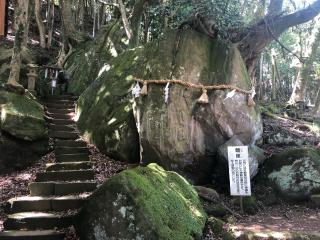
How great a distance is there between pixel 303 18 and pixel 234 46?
6.96 ft

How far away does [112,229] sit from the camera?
551 cm

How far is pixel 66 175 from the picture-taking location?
8188 millimetres

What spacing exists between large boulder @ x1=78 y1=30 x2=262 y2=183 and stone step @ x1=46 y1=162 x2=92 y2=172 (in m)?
0.77

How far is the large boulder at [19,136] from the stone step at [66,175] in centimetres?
148

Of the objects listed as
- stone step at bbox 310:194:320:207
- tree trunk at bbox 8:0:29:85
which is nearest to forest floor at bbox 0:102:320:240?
stone step at bbox 310:194:320:207

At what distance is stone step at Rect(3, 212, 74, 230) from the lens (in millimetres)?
6457

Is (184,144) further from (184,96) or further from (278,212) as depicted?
(278,212)

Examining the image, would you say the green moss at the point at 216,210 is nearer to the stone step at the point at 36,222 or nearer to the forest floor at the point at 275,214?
the forest floor at the point at 275,214

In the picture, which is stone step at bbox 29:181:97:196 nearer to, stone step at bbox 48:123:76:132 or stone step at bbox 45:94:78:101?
stone step at bbox 48:123:76:132

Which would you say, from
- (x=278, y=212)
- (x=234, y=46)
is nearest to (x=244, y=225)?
(x=278, y=212)

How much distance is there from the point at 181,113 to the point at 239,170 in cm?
181

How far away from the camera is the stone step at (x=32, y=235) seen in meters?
6.02

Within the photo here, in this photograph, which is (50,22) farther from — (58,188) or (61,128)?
(58,188)

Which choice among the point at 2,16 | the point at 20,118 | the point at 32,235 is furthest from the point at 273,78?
the point at 32,235
